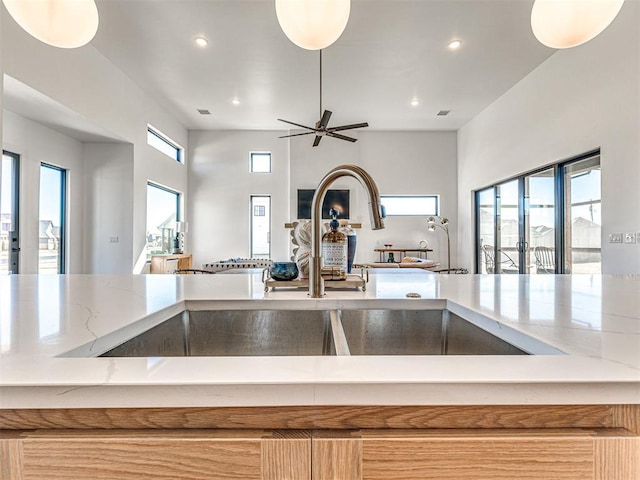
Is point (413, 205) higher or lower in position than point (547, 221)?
higher

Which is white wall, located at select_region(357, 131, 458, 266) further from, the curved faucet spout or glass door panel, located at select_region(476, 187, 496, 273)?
the curved faucet spout

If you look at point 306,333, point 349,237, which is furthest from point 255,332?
point 349,237

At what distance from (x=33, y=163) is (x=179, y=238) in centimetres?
285

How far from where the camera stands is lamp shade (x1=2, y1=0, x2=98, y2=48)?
1.21 m

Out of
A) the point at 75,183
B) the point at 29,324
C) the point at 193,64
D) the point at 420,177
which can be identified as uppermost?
the point at 193,64

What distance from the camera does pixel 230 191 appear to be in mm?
7551

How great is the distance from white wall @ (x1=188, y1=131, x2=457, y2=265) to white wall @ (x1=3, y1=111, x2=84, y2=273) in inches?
101

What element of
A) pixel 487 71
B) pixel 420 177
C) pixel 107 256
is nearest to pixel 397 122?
pixel 420 177

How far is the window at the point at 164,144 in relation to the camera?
236 inches

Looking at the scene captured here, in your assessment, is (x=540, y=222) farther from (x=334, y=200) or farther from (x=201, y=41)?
(x=201, y=41)

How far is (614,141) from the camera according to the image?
11.0 ft

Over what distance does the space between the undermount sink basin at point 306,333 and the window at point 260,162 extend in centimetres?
690

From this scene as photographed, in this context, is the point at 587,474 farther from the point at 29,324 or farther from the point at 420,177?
the point at 420,177

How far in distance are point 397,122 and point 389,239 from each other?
2442 millimetres
